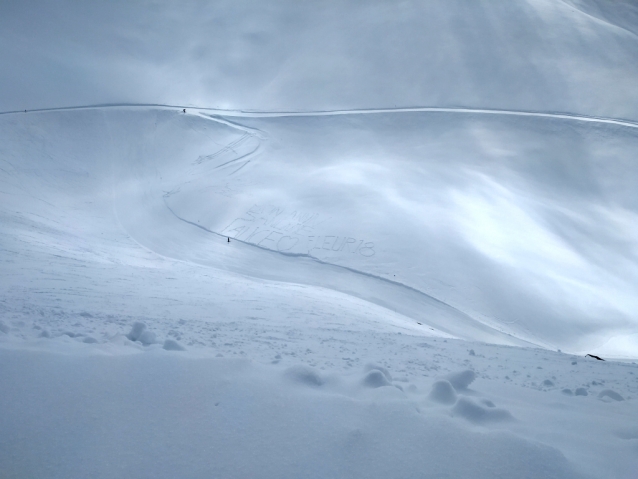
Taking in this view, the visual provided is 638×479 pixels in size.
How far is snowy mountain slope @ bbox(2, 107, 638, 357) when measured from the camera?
7340 mm

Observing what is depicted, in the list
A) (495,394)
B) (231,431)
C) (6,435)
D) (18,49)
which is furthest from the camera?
(18,49)

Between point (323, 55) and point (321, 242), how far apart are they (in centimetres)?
682

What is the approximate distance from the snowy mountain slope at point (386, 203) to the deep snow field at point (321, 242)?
0.17 ft

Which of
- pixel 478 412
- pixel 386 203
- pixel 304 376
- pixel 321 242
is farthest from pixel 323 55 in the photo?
pixel 478 412

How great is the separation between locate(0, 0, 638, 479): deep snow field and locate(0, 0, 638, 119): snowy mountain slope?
7 cm

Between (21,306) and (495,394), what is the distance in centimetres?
311

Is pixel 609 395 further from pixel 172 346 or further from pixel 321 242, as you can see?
pixel 321 242

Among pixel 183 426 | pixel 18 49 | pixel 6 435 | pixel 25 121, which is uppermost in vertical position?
pixel 18 49

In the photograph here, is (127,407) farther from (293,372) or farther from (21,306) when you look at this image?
(21,306)

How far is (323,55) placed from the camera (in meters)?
13.0

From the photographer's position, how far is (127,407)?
202 centimetres

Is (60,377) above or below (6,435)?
above

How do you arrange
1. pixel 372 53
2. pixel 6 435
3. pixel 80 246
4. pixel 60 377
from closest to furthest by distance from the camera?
1. pixel 6 435
2. pixel 60 377
3. pixel 80 246
4. pixel 372 53

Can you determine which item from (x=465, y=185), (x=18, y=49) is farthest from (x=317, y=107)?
(x=18, y=49)
